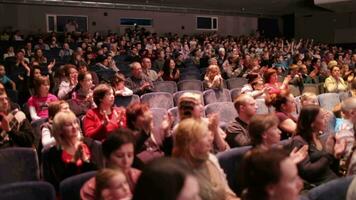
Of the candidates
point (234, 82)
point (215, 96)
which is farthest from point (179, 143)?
point (234, 82)

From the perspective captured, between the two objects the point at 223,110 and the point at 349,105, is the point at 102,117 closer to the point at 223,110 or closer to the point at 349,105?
the point at 223,110

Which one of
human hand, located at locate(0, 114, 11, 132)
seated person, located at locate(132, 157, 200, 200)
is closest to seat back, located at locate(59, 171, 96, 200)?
seated person, located at locate(132, 157, 200, 200)

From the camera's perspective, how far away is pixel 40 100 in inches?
164

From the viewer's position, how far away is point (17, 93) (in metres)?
5.61

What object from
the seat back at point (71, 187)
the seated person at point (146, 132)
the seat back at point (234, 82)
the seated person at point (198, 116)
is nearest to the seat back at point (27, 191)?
the seat back at point (71, 187)

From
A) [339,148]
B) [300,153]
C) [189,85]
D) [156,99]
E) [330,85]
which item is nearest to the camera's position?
[300,153]

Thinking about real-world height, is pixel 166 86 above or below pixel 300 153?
above

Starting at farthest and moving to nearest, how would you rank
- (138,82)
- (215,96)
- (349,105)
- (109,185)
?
(138,82), (215,96), (349,105), (109,185)

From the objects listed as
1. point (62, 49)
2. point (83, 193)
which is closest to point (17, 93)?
point (83, 193)

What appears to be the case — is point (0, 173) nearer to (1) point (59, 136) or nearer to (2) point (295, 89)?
(1) point (59, 136)

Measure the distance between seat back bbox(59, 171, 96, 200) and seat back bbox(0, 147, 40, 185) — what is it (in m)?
0.80

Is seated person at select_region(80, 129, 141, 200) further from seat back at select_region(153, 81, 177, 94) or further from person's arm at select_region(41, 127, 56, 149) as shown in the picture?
seat back at select_region(153, 81, 177, 94)

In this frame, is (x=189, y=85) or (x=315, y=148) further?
(x=189, y=85)

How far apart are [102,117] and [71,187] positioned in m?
1.39
